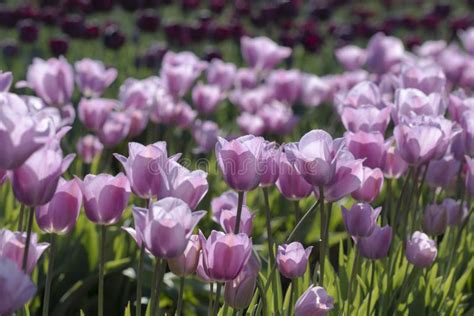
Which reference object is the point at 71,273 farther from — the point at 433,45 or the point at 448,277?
the point at 433,45

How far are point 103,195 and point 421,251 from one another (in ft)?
2.33

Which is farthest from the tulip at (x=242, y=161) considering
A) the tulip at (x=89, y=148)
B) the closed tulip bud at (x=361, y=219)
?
the tulip at (x=89, y=148)

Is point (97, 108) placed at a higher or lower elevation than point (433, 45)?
higher

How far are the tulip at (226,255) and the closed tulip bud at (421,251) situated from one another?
541mm

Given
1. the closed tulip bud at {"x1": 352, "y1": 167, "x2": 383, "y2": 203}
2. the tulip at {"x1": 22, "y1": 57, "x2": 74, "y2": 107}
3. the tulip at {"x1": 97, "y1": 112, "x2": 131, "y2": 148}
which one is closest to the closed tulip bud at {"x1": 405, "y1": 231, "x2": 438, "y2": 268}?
the closed tulip bud at {"x1": 352, "y1": 167, "x2": 383, "y2": 203}

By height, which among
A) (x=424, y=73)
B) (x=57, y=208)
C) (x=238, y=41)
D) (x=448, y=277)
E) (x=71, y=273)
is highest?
(x=57, y=208)

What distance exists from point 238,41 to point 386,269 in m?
3.95

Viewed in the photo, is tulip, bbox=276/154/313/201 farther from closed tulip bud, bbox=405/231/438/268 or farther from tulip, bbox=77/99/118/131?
tulip, bbox=77/99/118/131

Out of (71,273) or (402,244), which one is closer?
(402,244)

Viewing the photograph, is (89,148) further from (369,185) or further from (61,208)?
(61,208)

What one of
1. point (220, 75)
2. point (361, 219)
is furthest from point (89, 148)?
point (361, 219)

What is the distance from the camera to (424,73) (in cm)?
238

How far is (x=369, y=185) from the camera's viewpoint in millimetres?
1764

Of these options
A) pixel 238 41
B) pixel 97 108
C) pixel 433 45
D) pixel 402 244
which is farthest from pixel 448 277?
pixel 238 41
